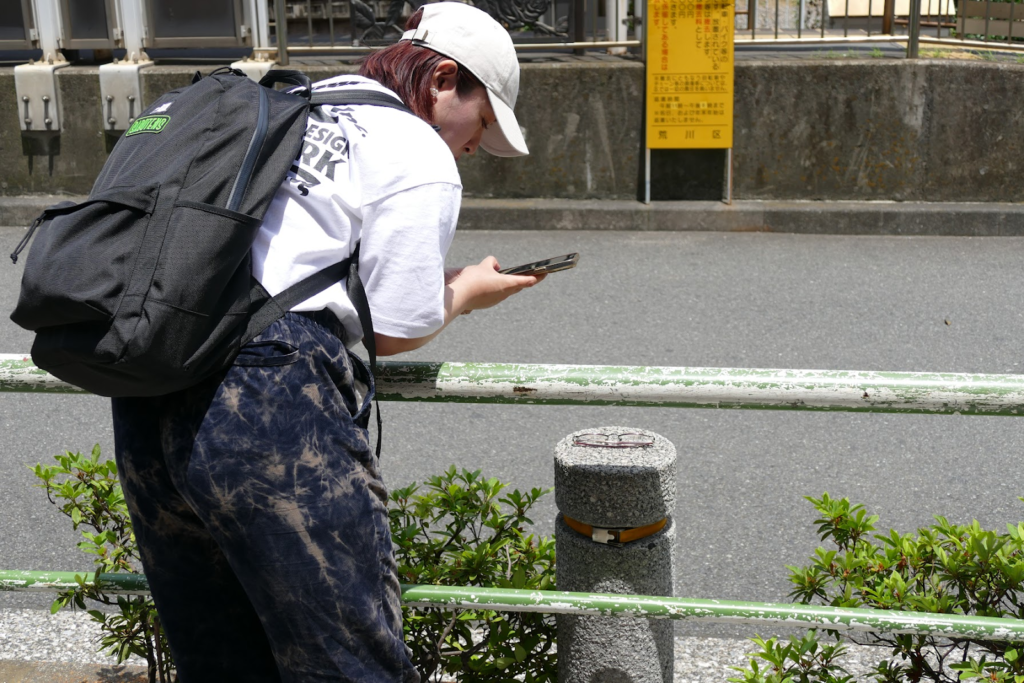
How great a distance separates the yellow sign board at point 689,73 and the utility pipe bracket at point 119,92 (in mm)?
4176

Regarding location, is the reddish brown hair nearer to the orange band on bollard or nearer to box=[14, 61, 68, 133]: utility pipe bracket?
the orange band on bollard

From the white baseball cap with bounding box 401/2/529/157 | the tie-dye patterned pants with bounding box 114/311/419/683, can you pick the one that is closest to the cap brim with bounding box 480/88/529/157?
the white baseball cap with bounding box 401/2/529/157

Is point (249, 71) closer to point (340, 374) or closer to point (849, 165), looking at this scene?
point (849, 165)

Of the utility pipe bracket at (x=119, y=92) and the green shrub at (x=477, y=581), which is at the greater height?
the utility pipe bracket at (x=119, y=92)

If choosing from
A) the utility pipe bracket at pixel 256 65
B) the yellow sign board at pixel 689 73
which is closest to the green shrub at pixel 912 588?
the yellow sign board at pixel 689 73

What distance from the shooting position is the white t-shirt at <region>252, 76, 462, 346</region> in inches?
64.7

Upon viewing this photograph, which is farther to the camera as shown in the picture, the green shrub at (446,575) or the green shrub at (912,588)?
the green shrub at (446,575)

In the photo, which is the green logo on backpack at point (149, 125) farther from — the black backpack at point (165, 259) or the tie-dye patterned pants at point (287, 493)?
the tie-dye patterned pants at point (287, 493)

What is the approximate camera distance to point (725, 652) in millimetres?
3309

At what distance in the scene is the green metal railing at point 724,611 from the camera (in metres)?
1.90

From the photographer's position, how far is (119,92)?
918 cm

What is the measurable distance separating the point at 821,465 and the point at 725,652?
1.56 m

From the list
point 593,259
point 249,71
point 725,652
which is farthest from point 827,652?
point 249,71

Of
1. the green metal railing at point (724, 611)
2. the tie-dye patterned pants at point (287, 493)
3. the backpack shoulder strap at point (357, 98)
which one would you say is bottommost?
the green metal railing at point (724, 611)
